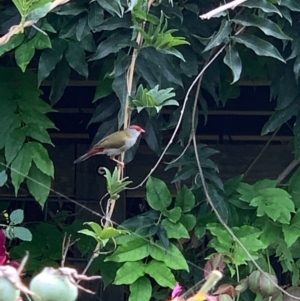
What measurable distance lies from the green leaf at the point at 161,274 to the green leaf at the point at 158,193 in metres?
0.15

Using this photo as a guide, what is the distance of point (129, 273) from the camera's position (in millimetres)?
1625

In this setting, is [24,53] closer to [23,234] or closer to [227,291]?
Answer: [23,234]

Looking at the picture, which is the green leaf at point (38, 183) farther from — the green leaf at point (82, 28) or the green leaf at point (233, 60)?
the green leaf at point (233, 60)

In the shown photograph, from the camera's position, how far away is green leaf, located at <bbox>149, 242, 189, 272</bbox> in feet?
5.37

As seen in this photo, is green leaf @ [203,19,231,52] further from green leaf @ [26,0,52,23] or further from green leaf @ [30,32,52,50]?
green leaf @ [26,0,52,23]

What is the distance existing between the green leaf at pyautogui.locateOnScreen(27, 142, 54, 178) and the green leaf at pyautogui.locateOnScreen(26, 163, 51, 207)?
0.08 feet

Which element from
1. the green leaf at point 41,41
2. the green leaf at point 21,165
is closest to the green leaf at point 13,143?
the green leaf at point 21,165

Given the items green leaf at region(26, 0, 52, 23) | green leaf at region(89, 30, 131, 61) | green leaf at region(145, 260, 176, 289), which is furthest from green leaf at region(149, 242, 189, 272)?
green leaf at region(26, 0, 52, 23)

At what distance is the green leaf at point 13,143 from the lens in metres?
1.63

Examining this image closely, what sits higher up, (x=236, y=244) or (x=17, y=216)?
(x=17, y=216)

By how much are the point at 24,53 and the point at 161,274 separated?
562mm

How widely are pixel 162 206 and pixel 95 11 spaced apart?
47 centimetres

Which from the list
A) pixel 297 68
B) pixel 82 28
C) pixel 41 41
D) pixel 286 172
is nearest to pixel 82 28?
pixel 82 28

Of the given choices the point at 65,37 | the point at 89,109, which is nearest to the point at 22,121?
the point at 65,37
